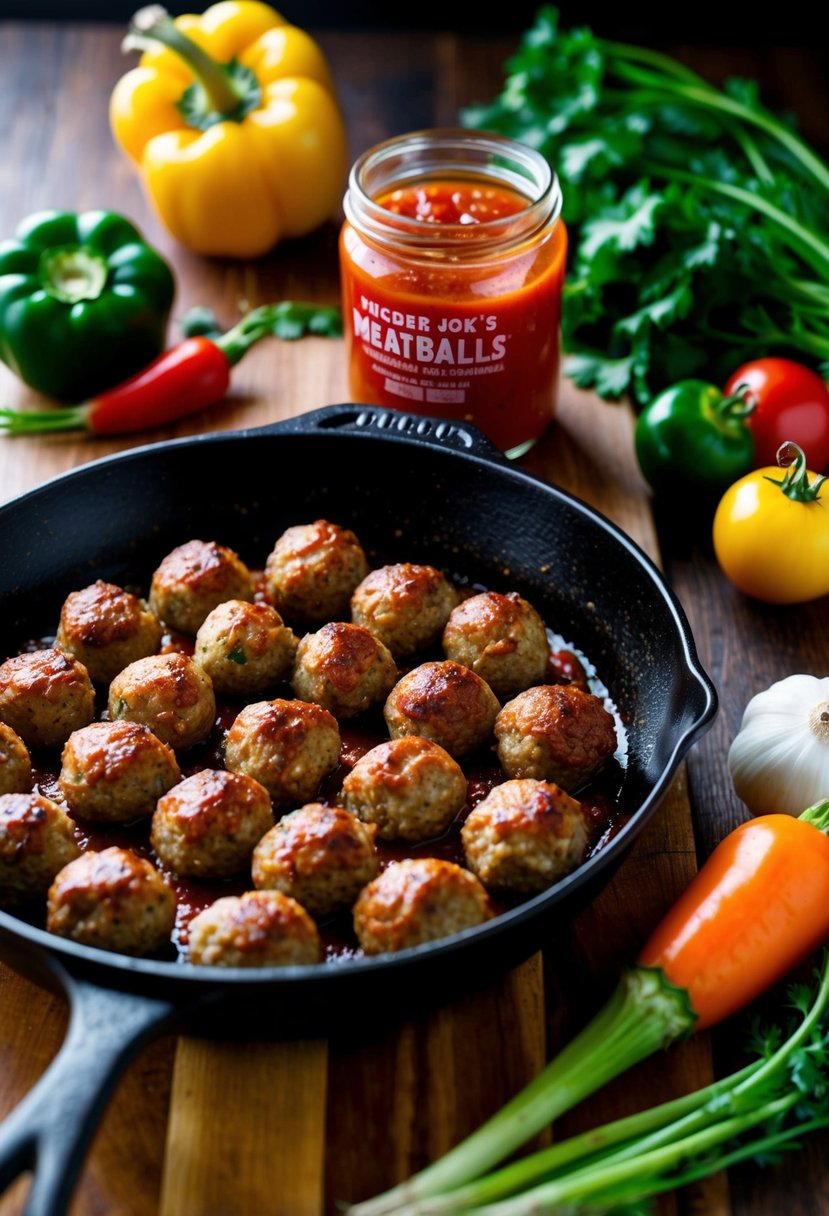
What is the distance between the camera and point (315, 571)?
339 cm

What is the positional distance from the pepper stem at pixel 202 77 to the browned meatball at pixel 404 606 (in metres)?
2.29

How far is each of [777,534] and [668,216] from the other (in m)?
1.25

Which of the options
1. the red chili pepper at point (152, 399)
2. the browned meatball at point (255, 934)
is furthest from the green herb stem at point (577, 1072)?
the red chili pepper at point (152, 399)

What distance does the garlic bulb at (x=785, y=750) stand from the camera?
121 inches

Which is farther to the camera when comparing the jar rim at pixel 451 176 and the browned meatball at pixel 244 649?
the jar rim at pixel 451 176

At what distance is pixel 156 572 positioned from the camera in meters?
3.46

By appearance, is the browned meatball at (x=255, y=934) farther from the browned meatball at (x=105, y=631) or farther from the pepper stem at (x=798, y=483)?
the pepper stem at (x=798, y=483)

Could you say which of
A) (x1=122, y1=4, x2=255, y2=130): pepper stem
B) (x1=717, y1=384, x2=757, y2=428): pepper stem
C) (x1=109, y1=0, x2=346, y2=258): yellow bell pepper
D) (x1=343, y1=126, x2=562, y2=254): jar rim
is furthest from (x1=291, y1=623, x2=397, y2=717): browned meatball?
(x1=122, y1=4, x2=255, y2=130): pepper stem

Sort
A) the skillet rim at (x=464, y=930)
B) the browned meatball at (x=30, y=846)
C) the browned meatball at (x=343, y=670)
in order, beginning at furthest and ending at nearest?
the browned meatball at (x=343, y=670), the browned meatball at (x=30, y=846), the skillet rim at (x=464, y=930)

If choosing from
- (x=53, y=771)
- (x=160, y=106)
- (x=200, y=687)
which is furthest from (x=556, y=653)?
(x=160, y=106)

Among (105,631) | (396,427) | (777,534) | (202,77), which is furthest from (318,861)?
(202,77)

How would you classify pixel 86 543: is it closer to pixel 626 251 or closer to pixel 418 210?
pixel 418 210

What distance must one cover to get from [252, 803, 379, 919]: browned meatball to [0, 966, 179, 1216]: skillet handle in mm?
440

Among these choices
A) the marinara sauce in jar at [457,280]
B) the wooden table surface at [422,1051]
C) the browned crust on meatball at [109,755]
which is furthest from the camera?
the marinara sauce in jar at [457,280]
